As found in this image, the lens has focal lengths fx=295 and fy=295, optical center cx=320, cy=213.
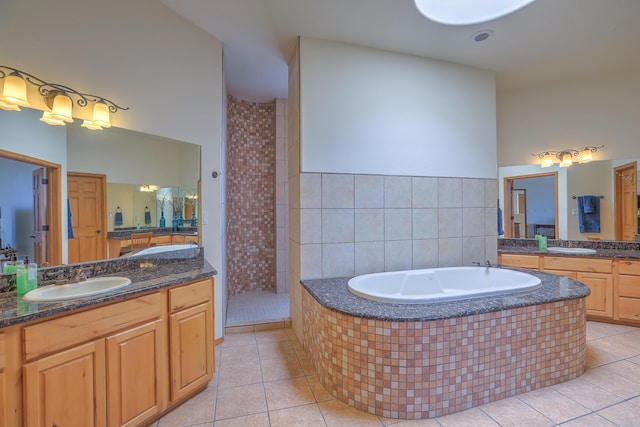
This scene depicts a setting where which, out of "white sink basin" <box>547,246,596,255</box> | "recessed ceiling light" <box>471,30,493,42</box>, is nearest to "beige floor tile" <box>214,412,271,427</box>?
"recessed ceiling light" <box>471,30,493,42</box>

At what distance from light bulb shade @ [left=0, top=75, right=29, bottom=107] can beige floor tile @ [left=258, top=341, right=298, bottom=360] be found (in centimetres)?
225

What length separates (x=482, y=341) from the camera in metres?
1.80

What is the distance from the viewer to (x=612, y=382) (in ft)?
6.65

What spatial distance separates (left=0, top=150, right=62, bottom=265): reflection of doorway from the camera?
68.1 inches

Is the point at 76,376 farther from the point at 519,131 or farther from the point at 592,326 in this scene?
the point at 519,131

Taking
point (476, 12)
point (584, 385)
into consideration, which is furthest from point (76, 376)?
point (476, 12)

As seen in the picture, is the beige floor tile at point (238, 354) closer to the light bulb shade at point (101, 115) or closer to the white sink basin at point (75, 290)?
the white sink basin at point (75, 290)

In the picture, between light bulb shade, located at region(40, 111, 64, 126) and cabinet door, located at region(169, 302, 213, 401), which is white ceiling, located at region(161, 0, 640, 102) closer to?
light bulb shade, located at region(40, 111, 64, 126)

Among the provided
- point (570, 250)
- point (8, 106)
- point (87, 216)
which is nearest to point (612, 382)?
point (570, 250)

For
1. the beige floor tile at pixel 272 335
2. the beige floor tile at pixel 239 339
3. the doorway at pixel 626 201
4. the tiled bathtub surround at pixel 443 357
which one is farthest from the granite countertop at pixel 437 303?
the doorway at pixel 626 201

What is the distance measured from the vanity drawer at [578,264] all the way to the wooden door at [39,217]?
4396 mm

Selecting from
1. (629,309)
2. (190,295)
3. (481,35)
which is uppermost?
(481,35)

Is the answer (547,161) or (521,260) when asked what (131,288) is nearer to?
(521,260)

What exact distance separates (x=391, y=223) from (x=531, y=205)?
7.00 feet
